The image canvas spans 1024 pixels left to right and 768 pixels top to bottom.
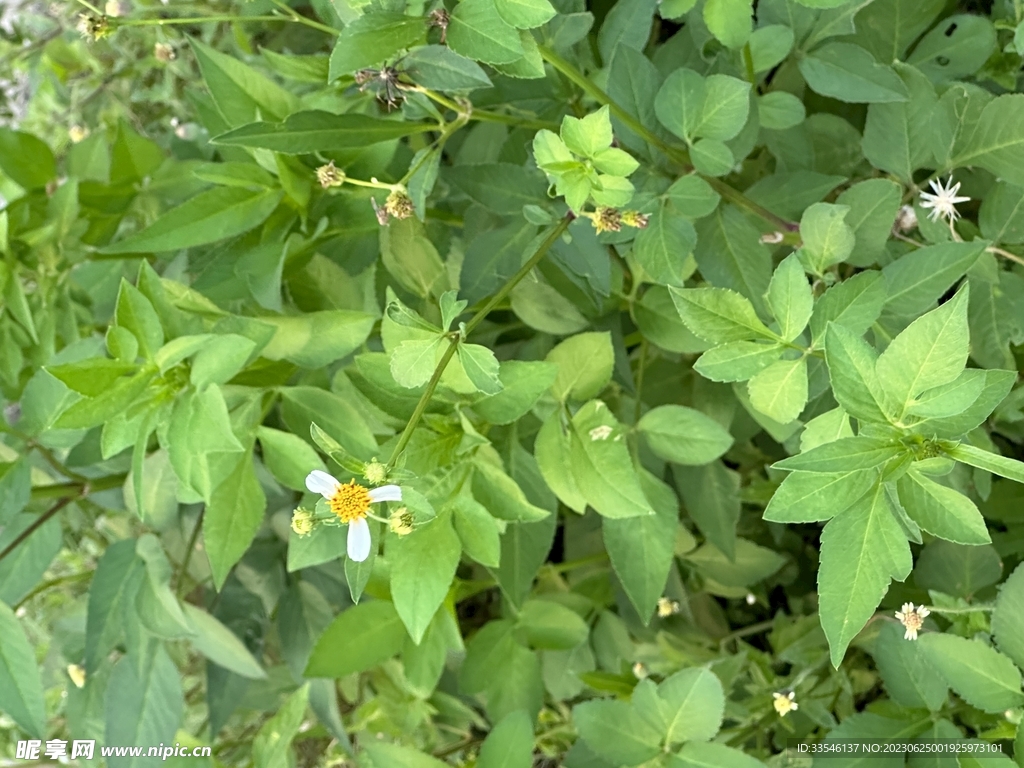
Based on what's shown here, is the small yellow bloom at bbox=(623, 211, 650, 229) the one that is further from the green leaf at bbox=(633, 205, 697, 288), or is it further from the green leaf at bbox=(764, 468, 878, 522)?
the green leaf at bbox=(764, 468, 878, 522)

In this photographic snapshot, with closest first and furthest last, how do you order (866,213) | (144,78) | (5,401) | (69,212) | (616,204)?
(616,204)
(866,213)
(69,212)
(5,401)
(144,78)

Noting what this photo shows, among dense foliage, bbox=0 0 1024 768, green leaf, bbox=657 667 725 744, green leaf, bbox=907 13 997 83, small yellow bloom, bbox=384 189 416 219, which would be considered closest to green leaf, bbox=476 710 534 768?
dense foliage, bbox=0 0 1024 768

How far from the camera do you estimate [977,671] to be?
30.4 inches

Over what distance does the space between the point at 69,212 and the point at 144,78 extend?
87cm

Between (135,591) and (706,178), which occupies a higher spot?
(706,178)

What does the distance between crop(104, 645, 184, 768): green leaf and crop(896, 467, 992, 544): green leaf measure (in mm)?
1009

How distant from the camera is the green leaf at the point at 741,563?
1222 millimetres

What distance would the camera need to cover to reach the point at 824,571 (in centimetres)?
58

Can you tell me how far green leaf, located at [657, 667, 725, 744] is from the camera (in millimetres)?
860

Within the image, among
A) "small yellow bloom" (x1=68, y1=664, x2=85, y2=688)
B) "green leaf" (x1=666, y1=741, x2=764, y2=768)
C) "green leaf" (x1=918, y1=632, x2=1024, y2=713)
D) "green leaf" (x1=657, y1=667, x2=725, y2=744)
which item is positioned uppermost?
"green leaf" (x1=918, y1=632, x2=1024, y2=713)

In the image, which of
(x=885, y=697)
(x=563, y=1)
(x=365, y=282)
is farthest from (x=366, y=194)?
(x=885, y=697)

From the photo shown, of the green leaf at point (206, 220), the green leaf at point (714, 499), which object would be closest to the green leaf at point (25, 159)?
the green leaf at point (206, 220)

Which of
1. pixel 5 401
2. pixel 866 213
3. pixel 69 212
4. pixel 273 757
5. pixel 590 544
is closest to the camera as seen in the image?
pixel 866 213

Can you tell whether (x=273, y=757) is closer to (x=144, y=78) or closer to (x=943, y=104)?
(x=943, y=104)
